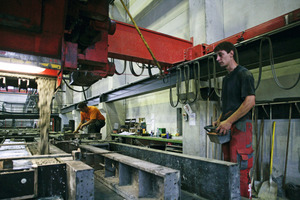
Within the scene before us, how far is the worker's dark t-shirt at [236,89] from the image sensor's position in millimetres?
1613

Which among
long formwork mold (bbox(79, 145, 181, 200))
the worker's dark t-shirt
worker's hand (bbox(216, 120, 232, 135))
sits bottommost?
long formwork mold (bbox(79, 145, 181, 200))

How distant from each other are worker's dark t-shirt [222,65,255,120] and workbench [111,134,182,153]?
2349 millimetres

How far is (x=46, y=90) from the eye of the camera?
168cm

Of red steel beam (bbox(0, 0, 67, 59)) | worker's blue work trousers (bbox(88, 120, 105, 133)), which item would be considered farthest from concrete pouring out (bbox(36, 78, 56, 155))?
worker's blue work trousers (bbox(88, 120, 105, 133))

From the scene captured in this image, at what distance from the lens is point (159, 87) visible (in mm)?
4258

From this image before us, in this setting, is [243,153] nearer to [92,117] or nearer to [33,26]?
[33,26]

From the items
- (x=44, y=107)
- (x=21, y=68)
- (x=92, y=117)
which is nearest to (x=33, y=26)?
(x=21, y=68)

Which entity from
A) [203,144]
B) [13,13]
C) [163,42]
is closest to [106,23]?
[13,13]

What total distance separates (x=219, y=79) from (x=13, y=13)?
3.23 meters

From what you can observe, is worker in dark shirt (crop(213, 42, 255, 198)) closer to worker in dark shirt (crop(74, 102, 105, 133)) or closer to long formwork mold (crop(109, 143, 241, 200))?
long formwork mold (crop(109, 143, 241, 200))

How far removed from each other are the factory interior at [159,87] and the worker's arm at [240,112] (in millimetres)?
101

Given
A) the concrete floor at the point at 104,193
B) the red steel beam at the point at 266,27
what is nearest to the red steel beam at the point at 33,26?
the concrete floor at the point at 104,193

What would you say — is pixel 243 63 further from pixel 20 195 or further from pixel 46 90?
pixel 20 195

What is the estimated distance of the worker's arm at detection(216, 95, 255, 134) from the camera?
5.15 ft
